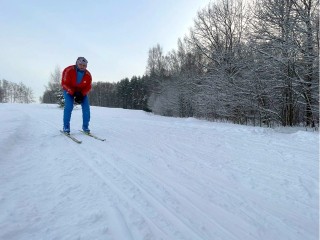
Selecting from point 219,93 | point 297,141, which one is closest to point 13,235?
point 297,141

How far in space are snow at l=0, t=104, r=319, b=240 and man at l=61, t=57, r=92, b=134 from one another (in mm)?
1911

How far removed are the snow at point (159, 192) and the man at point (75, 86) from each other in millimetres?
1911

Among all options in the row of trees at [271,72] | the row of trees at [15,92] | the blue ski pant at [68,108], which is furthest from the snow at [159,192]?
the row of trees at [15,92]

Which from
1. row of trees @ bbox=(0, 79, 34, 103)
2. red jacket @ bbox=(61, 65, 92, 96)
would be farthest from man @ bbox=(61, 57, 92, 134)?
row of trees @ bbox=(0, 79, 34, 103)

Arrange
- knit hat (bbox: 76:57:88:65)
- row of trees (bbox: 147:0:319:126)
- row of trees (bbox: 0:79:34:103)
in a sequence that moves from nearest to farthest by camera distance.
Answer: knit hat (bbox: 76:57:88:65), row of trees (bbox: 147:0:319:126), row of trees (bbox: 0:79:34:103)

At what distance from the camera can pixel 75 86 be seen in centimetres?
639

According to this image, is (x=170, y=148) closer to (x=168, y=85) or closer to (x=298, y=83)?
(x=298, y=83)

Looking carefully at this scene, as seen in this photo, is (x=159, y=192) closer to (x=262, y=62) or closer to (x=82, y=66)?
(x=82, y=66)

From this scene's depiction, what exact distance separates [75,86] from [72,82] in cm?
12

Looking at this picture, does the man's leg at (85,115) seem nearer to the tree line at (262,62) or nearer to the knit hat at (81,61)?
the knit hat at (81,61)

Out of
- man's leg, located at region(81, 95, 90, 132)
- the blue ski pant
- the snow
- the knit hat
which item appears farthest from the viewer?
man's leg, located at region(81, 95, 90, 132)

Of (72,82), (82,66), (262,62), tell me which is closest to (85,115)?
(72,82)

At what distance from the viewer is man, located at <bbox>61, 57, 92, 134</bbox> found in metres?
6.25

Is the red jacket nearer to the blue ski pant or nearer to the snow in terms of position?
the blue ski pant
